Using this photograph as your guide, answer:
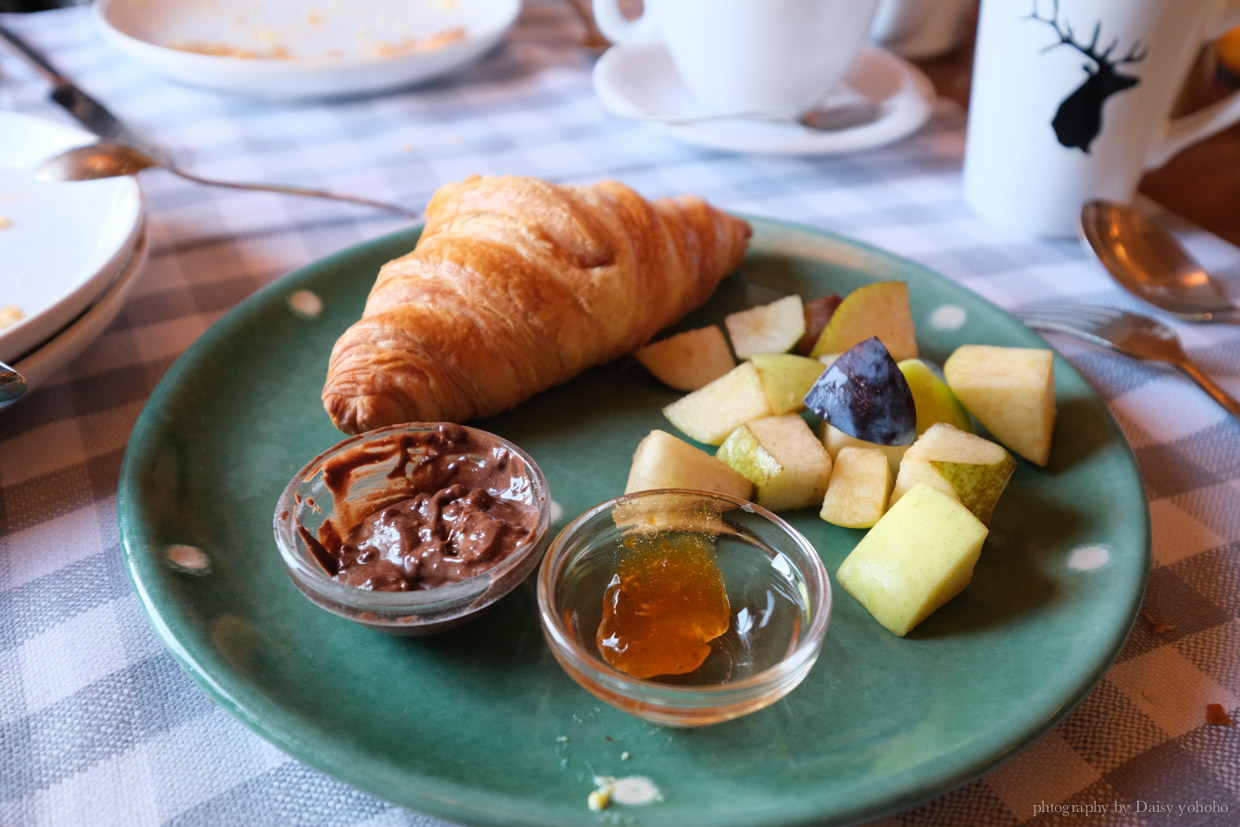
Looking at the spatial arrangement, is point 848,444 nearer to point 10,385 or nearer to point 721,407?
point 721,407

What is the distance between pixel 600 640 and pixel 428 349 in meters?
0.49

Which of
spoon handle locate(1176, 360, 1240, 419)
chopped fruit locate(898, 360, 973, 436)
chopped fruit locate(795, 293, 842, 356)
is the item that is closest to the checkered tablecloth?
spoon handle locate(1176, 360, 1240, 419)

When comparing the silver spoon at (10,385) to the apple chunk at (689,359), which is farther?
the apple chunk at (689,359)

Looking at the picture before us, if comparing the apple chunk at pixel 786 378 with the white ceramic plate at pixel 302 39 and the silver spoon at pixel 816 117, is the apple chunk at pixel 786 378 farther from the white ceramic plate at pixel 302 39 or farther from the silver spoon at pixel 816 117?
the white ceramic plate at pixel 302 39

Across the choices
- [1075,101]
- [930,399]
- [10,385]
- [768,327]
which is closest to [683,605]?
[930,399]

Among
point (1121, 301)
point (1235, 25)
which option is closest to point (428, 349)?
point (1121, 301)

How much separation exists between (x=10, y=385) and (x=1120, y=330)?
1538 millimetres

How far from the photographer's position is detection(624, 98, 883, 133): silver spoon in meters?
1.92

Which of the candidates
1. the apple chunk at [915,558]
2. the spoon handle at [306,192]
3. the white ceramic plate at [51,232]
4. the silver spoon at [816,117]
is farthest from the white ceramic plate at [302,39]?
the apple chunk at [915,558]

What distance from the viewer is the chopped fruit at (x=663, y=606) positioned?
0.88 m

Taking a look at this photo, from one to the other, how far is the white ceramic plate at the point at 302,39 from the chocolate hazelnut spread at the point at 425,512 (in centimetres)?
130

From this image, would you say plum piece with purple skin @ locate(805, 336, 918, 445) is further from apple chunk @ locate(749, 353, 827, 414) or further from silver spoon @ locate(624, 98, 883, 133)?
silver spoon @ locate(624, 98, 883, 133)

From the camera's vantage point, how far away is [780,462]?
110 centimetres

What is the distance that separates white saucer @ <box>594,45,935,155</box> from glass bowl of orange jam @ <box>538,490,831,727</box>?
1.08 meters
